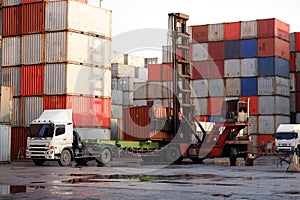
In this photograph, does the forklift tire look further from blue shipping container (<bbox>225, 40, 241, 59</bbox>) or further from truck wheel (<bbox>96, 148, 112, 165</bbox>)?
blue shipping container (<bbox>225, 40, 241, 59</bbox>)

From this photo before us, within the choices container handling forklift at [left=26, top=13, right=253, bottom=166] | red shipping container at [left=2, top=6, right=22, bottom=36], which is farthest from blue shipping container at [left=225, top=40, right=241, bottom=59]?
red shipping container at [left=2, top=6, right=22, bottom=36]

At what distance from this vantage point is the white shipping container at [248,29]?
206 ft

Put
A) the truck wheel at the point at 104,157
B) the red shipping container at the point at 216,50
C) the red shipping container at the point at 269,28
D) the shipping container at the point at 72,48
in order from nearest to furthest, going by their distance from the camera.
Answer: the truck wheel at the point at 104,157, the shipping container at the point at 72,48, the red shipping container at the point at 269,28, the red shipping container at the point at 216,50

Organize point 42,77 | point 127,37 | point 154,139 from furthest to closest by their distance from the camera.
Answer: point 42,77 → point 127,37 → point 154,139

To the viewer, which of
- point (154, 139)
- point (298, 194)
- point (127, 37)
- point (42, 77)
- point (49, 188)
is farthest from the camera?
point (42, 77)

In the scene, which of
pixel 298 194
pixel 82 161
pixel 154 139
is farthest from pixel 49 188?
pixel 154 139

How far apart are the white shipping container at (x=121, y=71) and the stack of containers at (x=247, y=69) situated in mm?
18555

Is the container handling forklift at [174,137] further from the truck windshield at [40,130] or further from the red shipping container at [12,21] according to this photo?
the red shipping container at [12,21]

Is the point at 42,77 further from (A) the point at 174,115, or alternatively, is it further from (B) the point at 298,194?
(B) the point at 298,194

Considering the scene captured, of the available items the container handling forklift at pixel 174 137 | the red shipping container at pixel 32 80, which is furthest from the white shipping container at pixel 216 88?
the red shipping container at pixel 32 80

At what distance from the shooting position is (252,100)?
62688 millimetres

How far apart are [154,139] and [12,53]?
49.5ft

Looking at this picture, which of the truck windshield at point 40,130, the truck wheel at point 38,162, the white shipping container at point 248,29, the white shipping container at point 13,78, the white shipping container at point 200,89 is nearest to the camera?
the truck windshield at point 40,130

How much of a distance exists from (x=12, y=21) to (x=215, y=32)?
28.7 metres
